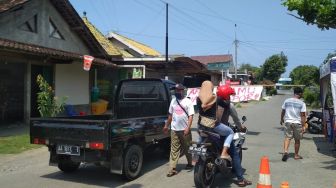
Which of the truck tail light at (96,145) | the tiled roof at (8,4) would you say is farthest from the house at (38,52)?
the truck tail light at (96,145)

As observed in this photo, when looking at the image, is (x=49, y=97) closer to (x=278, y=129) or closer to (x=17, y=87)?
(x=17, y=87)

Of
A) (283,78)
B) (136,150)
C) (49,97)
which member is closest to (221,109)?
(136,150)

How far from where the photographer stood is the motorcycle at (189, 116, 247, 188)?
23.1 ft

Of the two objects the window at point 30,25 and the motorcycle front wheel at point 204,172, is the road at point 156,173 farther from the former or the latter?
the window at point 30,25

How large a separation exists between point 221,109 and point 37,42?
1173cm

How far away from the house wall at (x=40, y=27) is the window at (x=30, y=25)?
0.41 ft

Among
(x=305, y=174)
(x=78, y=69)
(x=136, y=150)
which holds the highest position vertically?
(x=78, y=69)

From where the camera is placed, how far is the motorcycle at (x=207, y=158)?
704 cm

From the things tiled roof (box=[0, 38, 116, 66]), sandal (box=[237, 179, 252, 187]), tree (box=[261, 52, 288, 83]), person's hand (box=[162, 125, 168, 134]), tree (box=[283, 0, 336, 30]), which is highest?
tree (box=[261, 52, 288, 83])

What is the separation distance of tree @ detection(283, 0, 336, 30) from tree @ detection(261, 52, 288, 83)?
83.1 metres

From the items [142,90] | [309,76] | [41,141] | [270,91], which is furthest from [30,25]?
[270,91]

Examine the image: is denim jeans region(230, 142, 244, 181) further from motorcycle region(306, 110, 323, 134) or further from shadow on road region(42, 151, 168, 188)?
motorcycle region(306, 110, 323, 134)

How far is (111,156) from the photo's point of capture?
25.2ft

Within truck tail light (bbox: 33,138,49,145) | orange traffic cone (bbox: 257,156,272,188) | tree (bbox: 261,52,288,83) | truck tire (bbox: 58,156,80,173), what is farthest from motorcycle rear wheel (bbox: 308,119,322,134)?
tree (bbox: 261,52,288,83)
